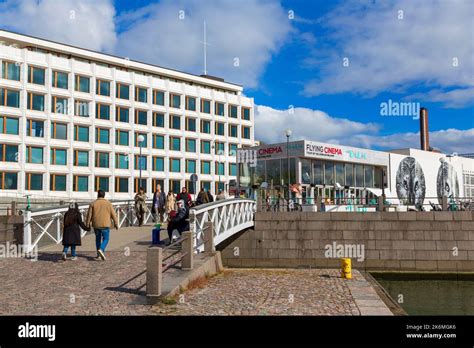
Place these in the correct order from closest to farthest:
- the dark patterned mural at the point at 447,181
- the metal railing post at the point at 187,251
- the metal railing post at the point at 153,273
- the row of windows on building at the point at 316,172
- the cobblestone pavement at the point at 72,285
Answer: the cobblestone pavement at the point at 72,285 → the metal railing post at the point at 153,273 → the metal railing post at the point at 187,251 → the row of windows on building at the point at 316,172 → the dark patterned mural at the point at 447,181

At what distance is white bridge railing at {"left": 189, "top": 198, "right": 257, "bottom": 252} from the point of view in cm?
1460

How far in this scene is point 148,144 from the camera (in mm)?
53281

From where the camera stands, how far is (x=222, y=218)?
62.4ft

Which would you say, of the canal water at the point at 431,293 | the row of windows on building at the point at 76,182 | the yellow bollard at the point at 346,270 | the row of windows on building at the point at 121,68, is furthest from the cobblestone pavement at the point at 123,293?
the row of windows on building at the point at 121,68

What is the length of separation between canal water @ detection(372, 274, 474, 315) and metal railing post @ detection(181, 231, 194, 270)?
6.67 meters

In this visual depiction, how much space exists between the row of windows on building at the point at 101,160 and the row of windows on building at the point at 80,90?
3919 mm

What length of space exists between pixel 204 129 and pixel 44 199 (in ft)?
72.4

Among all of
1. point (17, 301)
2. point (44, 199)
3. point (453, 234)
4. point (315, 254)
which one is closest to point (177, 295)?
point (17, 301)

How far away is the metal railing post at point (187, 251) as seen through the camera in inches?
456

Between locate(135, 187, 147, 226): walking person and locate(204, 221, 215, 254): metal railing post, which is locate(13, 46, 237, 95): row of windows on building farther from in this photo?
locate(204, 221, 215, 254): metal railing post

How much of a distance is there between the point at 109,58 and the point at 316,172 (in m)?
29.5

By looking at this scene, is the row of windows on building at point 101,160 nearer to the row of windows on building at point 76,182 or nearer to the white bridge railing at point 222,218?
the row of windows on building at point 76,182

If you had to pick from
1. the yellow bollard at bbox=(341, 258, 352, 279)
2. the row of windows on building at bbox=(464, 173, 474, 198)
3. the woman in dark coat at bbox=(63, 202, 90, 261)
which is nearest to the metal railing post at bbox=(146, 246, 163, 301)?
the woman in dark coat at bbox=(63, 202, 90, 261)

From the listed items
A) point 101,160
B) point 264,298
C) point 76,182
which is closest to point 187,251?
point 264,298
